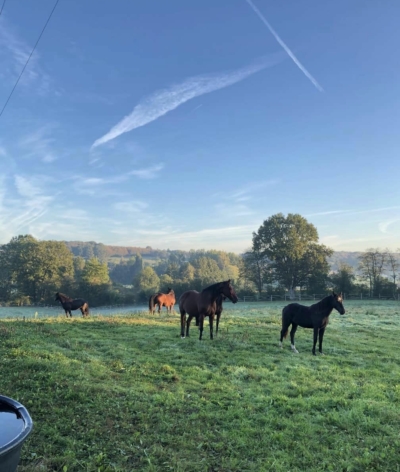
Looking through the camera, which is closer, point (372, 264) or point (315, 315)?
point (315, 315)

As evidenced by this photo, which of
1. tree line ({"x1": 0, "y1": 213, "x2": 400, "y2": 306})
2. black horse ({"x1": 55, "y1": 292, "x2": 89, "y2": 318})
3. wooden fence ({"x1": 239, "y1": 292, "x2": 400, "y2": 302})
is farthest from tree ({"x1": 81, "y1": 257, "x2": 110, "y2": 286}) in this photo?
black horse ({"x1": 55, "y1": 292, "x2": 89, "y2": 318})

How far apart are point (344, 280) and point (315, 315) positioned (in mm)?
37611

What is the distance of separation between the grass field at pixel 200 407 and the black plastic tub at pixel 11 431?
165 cm

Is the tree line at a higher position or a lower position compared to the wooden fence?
higher

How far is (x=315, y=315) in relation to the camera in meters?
10.7

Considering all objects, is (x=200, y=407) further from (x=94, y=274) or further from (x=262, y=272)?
(x=94, y=274)

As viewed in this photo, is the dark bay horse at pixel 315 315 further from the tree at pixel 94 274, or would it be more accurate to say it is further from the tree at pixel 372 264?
the tree at pixel 372 264

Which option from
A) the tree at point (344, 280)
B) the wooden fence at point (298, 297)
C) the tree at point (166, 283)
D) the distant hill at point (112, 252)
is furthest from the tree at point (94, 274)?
the distant hill at point (112, 252)

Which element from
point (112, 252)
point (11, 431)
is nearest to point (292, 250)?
point (11, 431)

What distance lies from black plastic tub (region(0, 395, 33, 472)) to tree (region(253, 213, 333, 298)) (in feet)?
150

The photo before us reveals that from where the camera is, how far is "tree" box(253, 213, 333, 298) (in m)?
46.0

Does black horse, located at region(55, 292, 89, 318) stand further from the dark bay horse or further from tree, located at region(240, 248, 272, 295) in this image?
tree, located at region(240, 248, 272, 295)

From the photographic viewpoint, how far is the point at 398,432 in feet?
15.6

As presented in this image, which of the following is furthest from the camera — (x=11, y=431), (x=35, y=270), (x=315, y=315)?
(x=35, y=270)
